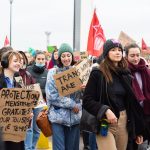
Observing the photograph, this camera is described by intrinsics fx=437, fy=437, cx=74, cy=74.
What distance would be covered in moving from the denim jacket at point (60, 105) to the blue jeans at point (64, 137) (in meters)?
0.09

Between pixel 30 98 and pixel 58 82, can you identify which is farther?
pixel 58 82

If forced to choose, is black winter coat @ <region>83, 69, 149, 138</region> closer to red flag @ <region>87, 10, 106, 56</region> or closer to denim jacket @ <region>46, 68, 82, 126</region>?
denim jacket @ <region>46, 68, 82, 126</region>

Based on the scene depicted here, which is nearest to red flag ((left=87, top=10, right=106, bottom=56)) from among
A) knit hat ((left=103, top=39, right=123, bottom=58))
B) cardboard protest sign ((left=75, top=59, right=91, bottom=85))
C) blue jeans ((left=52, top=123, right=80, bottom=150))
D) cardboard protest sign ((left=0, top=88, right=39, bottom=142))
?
cardboard protest sign ((left=75, top=59, right=91, bottom=85))

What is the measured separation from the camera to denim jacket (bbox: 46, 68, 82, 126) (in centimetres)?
538

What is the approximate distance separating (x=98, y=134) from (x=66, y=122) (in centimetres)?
116

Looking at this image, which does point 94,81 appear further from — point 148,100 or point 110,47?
point 148,100

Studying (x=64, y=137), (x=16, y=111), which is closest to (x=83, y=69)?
(x=64, y=137)

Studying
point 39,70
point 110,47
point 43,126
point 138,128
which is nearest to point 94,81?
point 110,47

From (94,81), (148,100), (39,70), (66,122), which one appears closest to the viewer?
(94,81)

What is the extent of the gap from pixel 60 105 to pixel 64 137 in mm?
421

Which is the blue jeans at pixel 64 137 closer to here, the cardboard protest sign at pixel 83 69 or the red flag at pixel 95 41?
the cardboard protest sign at pixel 83 69

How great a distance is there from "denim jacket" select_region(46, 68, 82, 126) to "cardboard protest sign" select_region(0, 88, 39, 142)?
58 cm

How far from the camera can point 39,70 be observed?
7.79m

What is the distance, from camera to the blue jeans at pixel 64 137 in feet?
17.7
